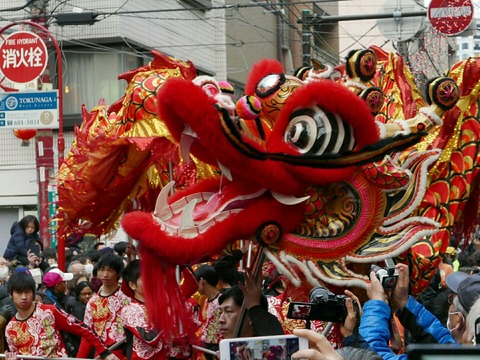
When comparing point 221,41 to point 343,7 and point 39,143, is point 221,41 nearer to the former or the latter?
point 39,143

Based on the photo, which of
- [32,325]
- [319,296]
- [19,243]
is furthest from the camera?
[19,243]

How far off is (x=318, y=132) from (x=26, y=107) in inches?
350

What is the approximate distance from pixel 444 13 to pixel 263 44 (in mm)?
10721

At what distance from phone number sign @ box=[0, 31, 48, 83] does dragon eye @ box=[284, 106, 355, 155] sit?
30.9 feet

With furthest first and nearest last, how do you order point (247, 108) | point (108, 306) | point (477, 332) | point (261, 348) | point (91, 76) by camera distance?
1. point (91, 76)
2. point (108, 306)
3. point (247, 108)
4. point (261, 348)
5. point (477, 332)

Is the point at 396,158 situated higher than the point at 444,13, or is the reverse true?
the point at 444,13

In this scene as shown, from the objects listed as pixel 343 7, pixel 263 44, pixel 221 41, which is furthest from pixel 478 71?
pixel 343 7

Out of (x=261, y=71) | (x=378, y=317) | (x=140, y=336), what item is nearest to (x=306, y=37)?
(x=140, y=336)

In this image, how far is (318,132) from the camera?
5.81 m

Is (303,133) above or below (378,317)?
above

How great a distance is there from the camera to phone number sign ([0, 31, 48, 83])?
48.4 feet

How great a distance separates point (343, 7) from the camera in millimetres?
37312

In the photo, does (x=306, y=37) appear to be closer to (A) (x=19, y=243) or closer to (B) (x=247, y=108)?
(A) (x=19, y=243)

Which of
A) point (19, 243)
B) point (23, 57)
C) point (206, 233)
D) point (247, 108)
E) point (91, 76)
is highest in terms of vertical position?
point (91, 76)
